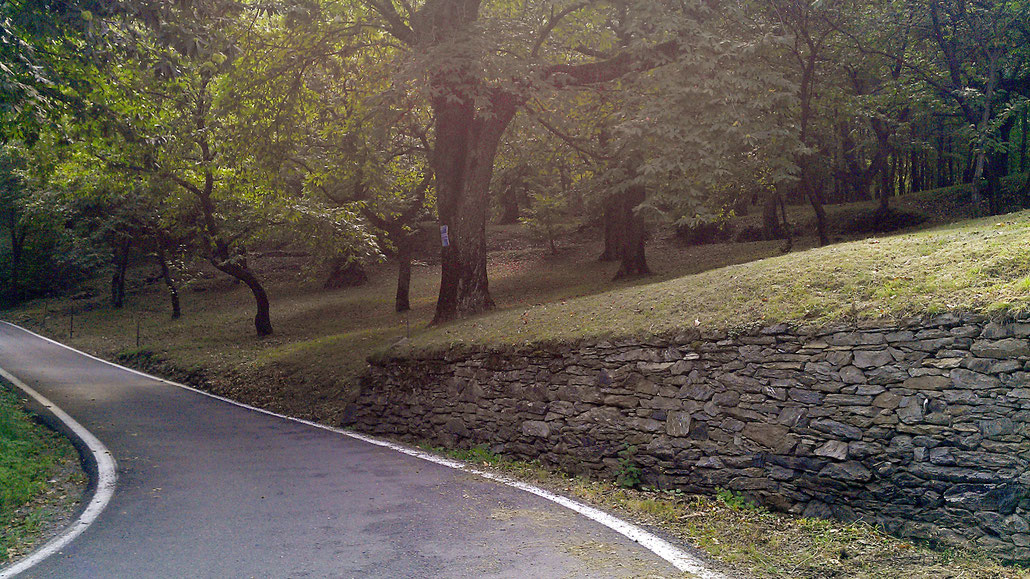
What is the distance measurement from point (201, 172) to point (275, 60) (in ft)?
21.7

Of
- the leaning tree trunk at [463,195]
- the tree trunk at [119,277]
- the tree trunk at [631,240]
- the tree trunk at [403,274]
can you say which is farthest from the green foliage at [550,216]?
the tree trunk at [119,277]

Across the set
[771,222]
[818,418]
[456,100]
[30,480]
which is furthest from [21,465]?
[771,222]

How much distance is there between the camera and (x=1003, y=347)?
5145 mm

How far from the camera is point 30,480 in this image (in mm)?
7352

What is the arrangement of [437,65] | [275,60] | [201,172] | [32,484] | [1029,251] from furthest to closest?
1. [201,172]
2. [275,60]
3. [437,65]
4. [32,484]
5. [1029,251]

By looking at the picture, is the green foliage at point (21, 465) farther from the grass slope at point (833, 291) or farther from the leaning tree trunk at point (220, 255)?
the leaning tree trunk at point (220, 255)

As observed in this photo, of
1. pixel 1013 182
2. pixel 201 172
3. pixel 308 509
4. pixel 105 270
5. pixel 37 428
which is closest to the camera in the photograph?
pixel 308 509

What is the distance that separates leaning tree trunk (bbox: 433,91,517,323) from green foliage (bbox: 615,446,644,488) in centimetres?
734

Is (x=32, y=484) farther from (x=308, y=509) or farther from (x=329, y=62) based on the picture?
(x=329, y=62)

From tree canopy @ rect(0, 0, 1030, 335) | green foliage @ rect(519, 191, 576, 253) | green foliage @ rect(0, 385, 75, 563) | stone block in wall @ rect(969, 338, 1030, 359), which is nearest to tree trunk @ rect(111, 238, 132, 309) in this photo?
tree canopy @ rect(0, 0, 1030, 335)

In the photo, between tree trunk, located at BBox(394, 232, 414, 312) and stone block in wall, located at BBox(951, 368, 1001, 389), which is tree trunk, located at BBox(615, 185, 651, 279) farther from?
stone block in wall, located at BBox(951, 368, 1001, 389)

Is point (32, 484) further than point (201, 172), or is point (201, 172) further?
point (201, 172)

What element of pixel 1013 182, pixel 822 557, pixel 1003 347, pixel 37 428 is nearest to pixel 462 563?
pixel 822 557

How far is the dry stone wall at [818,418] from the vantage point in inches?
202
